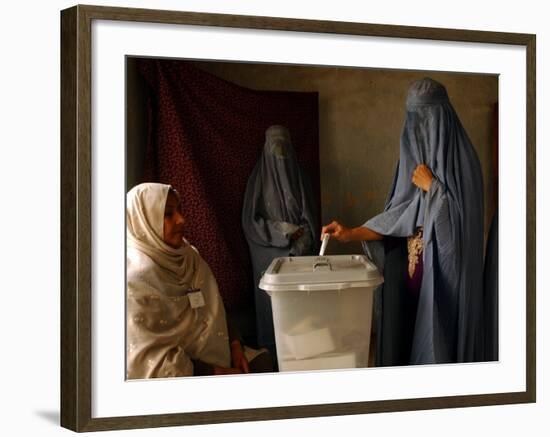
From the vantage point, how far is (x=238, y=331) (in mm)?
3428

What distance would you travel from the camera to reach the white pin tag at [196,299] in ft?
11.1

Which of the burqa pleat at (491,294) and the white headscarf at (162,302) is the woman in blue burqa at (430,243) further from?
the white headscarf at (162,302)

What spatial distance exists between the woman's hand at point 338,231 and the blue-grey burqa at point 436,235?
8 cm

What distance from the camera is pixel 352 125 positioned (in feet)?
11.6

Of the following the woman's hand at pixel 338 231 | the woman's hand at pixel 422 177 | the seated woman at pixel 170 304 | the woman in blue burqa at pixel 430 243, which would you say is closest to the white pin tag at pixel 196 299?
the seated woman at pixel 170 304

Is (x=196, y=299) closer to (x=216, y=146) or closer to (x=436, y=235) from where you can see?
(x=216, y=146)

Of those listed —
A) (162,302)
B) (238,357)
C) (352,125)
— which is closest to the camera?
(162,302)

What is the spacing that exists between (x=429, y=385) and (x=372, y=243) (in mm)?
490

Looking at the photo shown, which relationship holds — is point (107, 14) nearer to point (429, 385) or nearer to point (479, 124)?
point (479, 124)

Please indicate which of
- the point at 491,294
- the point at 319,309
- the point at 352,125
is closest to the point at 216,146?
the point at 352,125

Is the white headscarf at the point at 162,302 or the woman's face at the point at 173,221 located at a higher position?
the woman's face at the point at 173,221

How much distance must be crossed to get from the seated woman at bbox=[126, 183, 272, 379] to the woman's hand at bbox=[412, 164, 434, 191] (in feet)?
2.39

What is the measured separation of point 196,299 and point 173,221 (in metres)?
0.24

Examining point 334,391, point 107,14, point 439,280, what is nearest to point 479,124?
point 439,280
